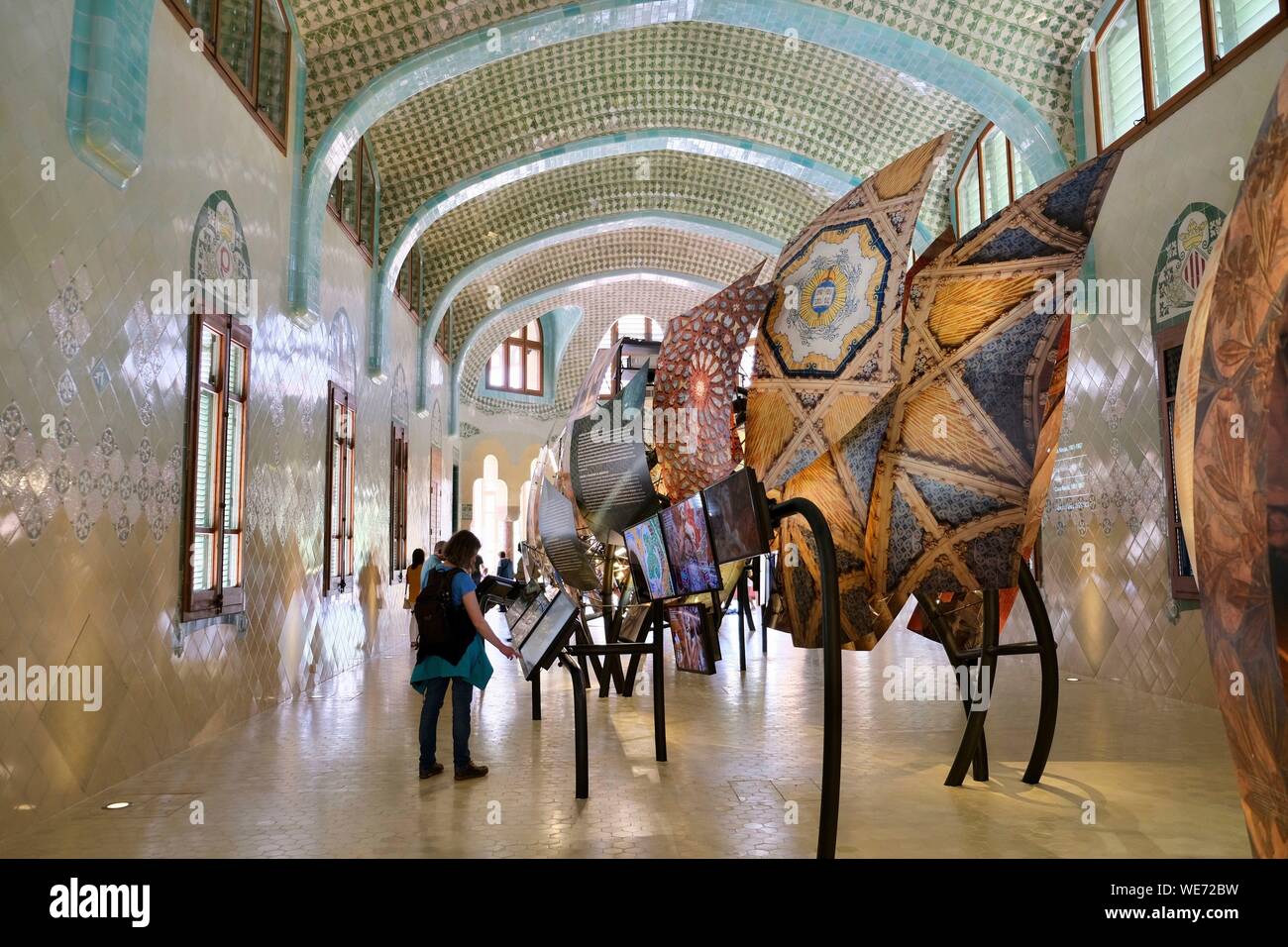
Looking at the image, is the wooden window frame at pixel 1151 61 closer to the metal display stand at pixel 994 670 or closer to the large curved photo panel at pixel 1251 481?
the metal display stand at pixel 994 670

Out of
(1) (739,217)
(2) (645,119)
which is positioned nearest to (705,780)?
(2) (645,119)

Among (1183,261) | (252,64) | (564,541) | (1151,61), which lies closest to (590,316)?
(252,64)

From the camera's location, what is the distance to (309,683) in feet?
25.6

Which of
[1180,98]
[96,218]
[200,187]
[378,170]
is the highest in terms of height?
[378,170]

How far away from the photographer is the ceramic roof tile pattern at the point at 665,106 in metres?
9.79

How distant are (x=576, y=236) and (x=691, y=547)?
10.5 metres

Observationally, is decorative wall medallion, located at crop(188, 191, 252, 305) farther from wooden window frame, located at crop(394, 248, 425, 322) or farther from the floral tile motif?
wooden window frame, located at crop(394, 248, 425, 322)

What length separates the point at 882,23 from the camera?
25.9ft

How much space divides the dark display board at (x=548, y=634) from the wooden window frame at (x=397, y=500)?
23.0 ft

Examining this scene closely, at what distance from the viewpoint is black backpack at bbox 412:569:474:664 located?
455cm

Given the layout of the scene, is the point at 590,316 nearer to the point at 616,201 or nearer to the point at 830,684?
the point at 616,201

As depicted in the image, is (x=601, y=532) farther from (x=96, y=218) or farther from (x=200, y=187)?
(x=200, y=187)

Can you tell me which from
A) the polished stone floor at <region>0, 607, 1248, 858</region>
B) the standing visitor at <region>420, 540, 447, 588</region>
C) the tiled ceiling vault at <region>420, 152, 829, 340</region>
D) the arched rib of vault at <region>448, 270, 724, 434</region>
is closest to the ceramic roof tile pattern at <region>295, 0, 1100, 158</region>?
the standing visitor at <region>420, 540, 447, 588</region>

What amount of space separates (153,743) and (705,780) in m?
2.94
